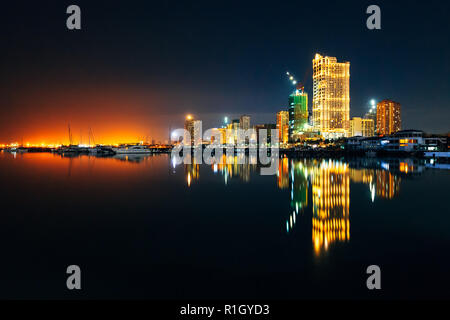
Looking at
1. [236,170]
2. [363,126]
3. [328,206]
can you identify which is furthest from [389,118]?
[328,206]

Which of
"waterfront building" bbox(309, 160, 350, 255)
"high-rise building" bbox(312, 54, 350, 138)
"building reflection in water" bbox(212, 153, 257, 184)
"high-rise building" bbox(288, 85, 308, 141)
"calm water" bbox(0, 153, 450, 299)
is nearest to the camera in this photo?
"calm water" bbox(0, 153, 450, 299)

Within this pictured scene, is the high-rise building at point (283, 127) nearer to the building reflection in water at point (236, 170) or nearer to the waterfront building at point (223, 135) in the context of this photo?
the waterfront building at point (223, 135)

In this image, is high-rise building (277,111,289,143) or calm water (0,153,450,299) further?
high-rise building (277,111,289,143)

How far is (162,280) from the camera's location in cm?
685

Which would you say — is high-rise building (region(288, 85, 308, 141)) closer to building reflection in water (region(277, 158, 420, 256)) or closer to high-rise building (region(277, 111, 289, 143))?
high-rise building (region(277, 111, 289, 143))

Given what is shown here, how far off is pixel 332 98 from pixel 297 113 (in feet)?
72.5

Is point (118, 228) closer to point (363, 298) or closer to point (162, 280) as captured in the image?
point (162, 280)

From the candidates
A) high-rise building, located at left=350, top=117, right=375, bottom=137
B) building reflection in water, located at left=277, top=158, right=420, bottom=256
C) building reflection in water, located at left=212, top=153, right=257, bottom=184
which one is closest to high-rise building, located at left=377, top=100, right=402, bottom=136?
high-rise building, located at left=350, top=117, right=375, bottom=137

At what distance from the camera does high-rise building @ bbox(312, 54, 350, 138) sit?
14388 centimetres

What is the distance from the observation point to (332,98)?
147000 mm

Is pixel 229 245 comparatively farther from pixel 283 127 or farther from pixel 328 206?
pixel 283 127

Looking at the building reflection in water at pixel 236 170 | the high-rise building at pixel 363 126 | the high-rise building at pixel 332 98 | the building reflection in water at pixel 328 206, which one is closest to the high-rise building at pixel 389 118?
the high-rise building at pixel 363 126

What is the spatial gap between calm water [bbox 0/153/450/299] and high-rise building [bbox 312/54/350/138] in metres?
133
